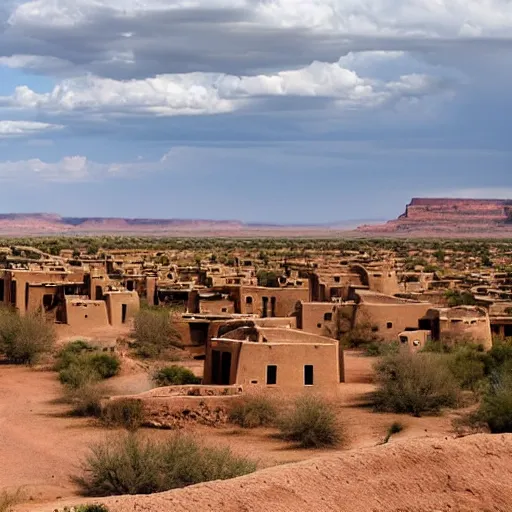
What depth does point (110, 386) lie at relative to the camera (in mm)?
31375

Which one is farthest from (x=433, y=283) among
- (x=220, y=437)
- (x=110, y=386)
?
(x=220, y=437)

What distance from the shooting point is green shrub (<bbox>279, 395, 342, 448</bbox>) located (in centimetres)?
2434

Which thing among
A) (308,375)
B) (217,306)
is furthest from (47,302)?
(308,375)

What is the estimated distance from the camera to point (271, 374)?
2761cm

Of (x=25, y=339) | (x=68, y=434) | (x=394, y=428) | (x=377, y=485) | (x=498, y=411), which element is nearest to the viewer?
(x=377, y=485)

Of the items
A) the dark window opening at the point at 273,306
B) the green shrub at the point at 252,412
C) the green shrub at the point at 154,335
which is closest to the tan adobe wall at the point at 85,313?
the green shrub at the point at 154,335

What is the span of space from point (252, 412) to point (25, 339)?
543 inches

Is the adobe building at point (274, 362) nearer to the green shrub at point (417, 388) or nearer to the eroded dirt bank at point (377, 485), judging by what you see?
the green shrub at point (417, 388)

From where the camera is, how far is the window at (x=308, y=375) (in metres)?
27.9

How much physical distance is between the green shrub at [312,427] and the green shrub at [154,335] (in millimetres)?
13163

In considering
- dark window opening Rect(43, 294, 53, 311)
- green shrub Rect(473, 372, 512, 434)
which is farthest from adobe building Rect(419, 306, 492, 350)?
dark window opening Rect(43, 294, 53, 311)

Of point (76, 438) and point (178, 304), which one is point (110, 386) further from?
point (178, 304)

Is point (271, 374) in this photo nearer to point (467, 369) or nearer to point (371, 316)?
point (467, 369)

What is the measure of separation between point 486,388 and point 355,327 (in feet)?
39.2
